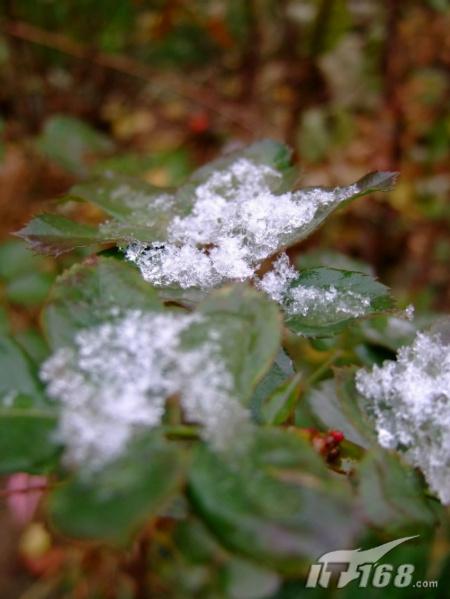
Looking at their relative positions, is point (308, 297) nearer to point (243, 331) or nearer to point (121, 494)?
point (243, 331)

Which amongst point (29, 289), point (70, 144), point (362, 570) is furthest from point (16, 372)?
point (70, 144)

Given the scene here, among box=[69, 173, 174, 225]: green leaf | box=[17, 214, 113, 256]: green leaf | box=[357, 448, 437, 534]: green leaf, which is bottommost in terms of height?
box=[357, 448, 437, 534]: green leaf

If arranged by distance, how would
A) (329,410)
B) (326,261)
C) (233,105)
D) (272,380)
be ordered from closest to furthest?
(272,380) < (329,410) < (326,261) < (233,105)

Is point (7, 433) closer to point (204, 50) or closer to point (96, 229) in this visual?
point (96, 229)

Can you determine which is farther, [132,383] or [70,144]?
[70,144]

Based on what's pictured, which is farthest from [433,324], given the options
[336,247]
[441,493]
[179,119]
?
[179,119]

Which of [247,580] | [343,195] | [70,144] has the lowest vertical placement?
[247,580]

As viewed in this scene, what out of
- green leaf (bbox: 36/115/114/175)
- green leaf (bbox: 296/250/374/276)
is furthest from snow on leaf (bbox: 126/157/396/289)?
green leaf (bbox: 36/115/114/175)

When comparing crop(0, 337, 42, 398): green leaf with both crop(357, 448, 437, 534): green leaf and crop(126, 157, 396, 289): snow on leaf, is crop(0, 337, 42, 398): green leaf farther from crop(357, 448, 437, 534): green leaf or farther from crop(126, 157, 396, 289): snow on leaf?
crop(357, 448, 437, 534): green leaf
